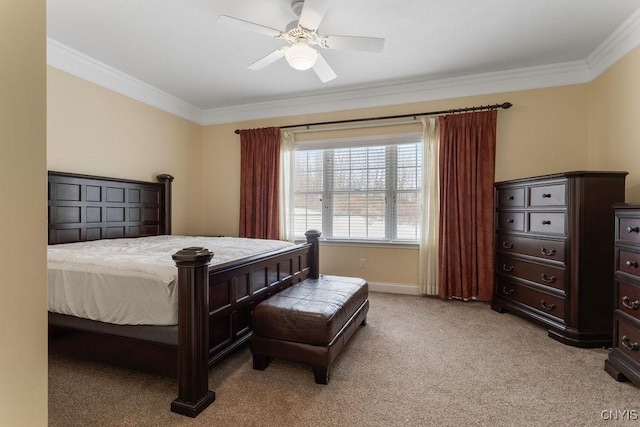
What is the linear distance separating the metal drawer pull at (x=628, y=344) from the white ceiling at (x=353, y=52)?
97.0 inches

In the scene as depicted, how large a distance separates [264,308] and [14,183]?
158 cm

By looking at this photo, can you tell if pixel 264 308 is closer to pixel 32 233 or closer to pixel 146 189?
pixel 32 233

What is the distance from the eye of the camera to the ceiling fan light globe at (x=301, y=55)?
7.70 ft

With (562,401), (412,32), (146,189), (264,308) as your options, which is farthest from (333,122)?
(562,401)

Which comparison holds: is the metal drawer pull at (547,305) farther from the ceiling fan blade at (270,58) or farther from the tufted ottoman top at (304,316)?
the ceiling fan blade at (270,58)

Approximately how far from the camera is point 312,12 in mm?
2094

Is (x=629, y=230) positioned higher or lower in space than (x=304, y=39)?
lower

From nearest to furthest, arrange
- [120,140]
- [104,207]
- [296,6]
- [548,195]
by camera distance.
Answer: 1. [296,6]
2. [548,195]
3. [104,207]
4. [120,140]

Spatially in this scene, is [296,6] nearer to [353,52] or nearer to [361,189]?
[353,52]

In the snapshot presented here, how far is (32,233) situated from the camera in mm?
919

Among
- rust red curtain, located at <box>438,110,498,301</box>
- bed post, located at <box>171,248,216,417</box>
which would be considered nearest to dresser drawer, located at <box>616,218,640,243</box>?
rust red curtain, located at <box>438,110,498,301</box>

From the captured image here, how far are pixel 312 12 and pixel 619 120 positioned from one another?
3.06 metres

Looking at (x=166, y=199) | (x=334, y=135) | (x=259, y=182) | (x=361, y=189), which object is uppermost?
(x=334, y=135)

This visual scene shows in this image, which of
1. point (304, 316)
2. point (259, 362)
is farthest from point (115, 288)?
point (304, 316)
